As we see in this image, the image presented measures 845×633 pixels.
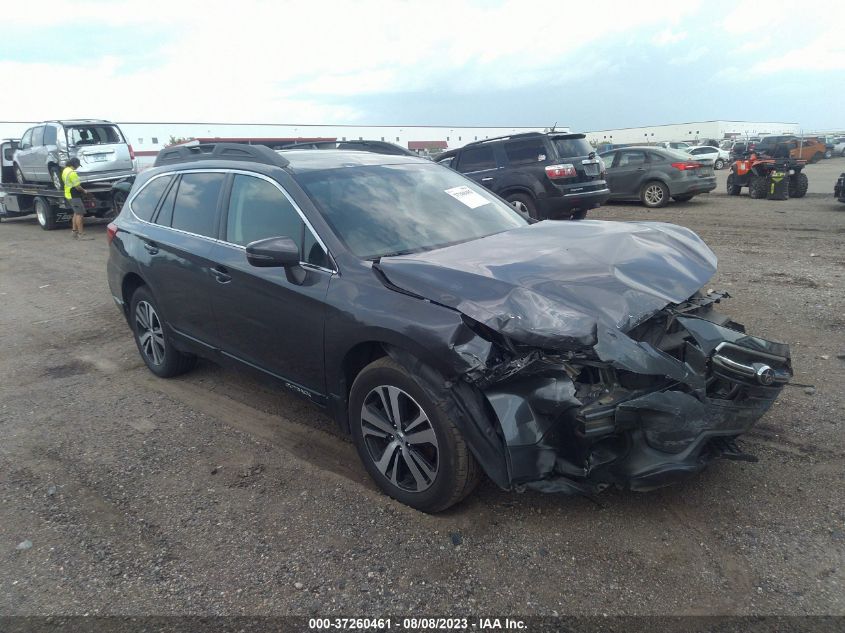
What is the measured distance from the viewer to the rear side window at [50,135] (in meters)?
15.7

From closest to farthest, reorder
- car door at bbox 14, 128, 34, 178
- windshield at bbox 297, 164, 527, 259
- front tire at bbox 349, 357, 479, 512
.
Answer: front tire at bbox 349, 357, 479, 512, windshield at bbox 297, 164, 527, 259, car door at bbox 14, 128, 34, 178

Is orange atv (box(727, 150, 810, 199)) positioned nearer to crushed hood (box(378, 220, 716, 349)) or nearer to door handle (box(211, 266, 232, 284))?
crushed hood (box(378, 220, 716, 349))

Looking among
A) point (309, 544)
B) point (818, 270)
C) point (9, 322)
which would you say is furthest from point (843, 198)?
point (9, 322)

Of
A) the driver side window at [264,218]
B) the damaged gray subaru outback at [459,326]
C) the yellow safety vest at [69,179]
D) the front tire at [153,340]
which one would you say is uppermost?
the yellow safety vest at [69,179]

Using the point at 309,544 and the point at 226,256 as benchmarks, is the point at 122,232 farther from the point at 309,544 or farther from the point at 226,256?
the point at 309,544

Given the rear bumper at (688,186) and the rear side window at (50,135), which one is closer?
the rear bumper at (688,186)

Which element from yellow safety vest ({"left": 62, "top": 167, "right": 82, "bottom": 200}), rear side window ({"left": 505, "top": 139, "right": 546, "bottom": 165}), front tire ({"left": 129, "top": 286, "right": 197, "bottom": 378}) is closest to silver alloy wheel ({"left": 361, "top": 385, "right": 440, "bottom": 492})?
front tire ({"left": 129, "top": 286, "right": 197, "bottom": 378})

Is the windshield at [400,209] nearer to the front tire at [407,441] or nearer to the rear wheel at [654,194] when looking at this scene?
the front tire at [407,441]

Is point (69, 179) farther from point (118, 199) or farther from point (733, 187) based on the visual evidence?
point (733, 187)

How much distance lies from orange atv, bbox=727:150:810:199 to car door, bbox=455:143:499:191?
9.04 m

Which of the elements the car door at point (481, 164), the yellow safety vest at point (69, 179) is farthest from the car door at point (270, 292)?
the yellow safety vest at point (69, 179)

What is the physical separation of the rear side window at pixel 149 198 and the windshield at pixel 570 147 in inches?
315

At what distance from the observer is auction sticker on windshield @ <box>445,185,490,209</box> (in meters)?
4.29

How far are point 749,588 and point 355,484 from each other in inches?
79.3
